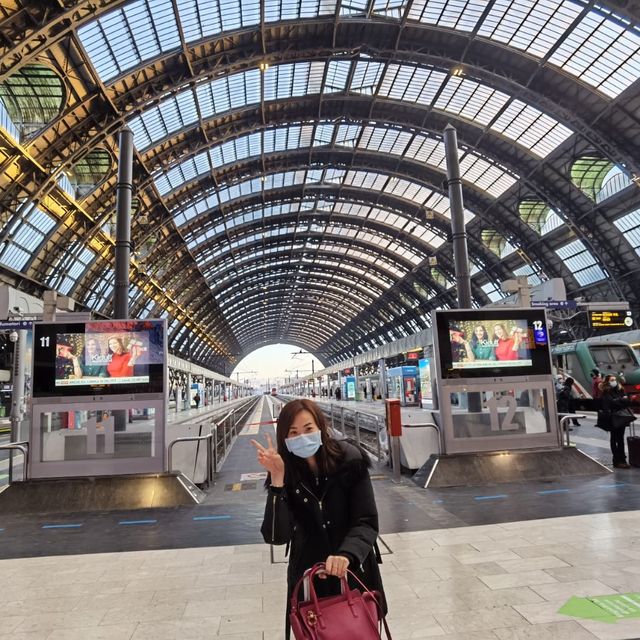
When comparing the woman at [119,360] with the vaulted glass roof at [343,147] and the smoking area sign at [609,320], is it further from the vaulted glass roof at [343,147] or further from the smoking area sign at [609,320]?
the vaulted glass roof at [343,147]

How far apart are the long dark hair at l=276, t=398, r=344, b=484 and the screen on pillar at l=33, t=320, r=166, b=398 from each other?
22.7 ft

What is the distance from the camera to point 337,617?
2.10 m

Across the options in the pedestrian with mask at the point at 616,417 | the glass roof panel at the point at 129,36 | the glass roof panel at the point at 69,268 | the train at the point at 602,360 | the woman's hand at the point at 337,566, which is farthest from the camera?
the glass roof panel at the point at 69,268

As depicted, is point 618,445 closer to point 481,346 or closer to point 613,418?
point 613,418

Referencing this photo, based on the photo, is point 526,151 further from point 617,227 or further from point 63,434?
point 63,434

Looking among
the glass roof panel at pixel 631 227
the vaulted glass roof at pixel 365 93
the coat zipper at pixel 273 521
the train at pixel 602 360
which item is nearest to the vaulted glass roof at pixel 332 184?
the vaulted glass roof at pixel 365 93

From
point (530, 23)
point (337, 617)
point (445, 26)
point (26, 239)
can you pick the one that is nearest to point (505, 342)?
point (337, 617)

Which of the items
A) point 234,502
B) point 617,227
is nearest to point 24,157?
point 234,502

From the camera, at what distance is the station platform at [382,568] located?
3.76 metres

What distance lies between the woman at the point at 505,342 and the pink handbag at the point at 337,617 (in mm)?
8464

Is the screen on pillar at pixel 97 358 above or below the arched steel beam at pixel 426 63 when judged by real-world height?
below

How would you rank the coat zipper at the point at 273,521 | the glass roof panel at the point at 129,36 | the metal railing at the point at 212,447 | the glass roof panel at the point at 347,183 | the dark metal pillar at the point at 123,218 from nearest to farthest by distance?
1. the coat zipper at the point at 273,521
2. the metal railing at the point at 212,447
3. the dark metal pillar at the point at 123,218
4. the glass roof panel at the point at 129,36
5. the glass roof panel at the point at 347,183

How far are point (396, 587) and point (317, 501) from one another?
2.38 metres

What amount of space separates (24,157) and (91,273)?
53.1 feet
